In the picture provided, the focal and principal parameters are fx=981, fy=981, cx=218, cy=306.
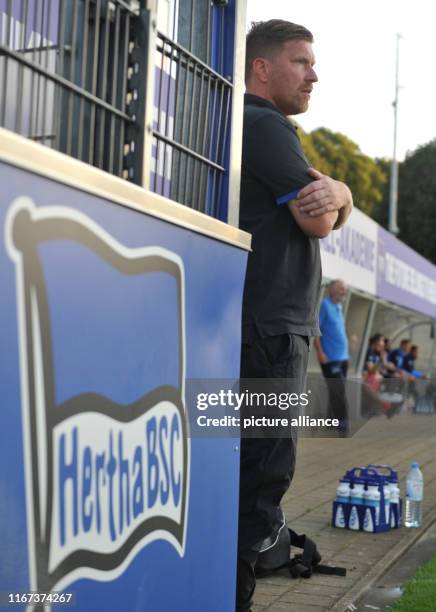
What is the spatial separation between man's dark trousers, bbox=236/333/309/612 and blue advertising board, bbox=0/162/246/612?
321 millimetres

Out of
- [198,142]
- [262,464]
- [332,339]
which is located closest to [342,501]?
[262,464]

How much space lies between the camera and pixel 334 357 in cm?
1189

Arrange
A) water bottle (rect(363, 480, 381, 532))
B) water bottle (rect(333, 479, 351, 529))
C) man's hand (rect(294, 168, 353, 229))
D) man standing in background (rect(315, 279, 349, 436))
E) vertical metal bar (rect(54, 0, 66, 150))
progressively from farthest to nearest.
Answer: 1. man standing in background (rect(315, 279, 349, 436))
2. water bottle (rect(333, 479, 351, 529))
3. water bottle (rect(363, 480, 381, 532))
4. man's hand (rect(294, 168, 353, 229))
5. vertical metal bar (rect(54, 0, 66, 150))

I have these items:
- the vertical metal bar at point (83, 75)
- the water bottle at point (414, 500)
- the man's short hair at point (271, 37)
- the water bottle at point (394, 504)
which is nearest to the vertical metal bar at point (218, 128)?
the man's short hair at point (271, 37)

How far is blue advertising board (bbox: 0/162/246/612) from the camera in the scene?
1968mm

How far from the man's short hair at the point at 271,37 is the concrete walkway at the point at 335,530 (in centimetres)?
224

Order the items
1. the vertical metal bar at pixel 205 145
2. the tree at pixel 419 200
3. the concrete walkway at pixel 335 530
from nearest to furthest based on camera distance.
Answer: the vertical metal bar at pixel 205 145 → the concrete walkway at pixel 335 530 → the tree at pixel 419 200

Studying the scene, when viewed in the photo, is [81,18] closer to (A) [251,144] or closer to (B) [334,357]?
(A) [251,144]

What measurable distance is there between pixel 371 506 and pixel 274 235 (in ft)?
9.12

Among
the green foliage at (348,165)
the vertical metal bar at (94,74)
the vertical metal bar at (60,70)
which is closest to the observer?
the vertical metal bar at (60,70)

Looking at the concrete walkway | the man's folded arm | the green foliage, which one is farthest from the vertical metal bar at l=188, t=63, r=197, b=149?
the green foliage

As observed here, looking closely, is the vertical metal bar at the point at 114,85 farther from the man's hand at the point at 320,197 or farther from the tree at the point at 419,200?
the tree at the point at 419,200

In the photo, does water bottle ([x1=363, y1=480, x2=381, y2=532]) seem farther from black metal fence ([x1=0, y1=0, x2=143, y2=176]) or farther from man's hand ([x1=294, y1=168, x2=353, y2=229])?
black metal fence ([x1=0, y1=0, x2=143, y2=176])

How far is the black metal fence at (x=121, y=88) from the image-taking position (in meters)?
2.18
